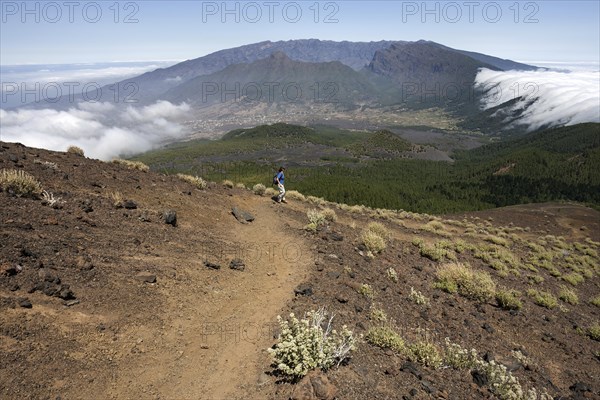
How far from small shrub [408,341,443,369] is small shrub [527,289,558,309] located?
10845 millimetres

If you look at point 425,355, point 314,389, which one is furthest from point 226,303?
point 425,355

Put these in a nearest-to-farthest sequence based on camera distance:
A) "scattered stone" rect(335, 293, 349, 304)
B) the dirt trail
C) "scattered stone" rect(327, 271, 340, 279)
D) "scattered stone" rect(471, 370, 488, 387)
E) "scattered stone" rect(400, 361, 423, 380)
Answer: the dirt trail, "scattered stone" rect(400, 361, 423, 380), "scattered stone" rect(471, 370, 488, 387), "scattered stone" rect(335, 293, 349, 304), "scattered stone" rect(327, 271, 340, 279)

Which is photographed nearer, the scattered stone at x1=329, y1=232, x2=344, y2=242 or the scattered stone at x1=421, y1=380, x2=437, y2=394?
the scattered stone at x1=421, y1=380, x2=437, y2=394

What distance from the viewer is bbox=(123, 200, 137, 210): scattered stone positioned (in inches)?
592

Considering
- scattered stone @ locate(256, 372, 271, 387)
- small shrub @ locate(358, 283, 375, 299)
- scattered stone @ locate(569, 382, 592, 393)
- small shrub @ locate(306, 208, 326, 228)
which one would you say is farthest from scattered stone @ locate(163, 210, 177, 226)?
scattered stone @ locate(569, 382, 592, 393)

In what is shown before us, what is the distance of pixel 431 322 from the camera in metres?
12.6

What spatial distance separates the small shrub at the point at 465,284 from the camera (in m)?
15.7

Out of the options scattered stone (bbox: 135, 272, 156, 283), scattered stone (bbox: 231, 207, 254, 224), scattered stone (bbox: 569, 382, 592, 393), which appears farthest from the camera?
scattered stone (bbox: 231, 207, 254, 224)

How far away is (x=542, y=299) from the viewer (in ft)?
56.6

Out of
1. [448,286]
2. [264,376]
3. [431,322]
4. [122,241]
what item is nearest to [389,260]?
[448,286]

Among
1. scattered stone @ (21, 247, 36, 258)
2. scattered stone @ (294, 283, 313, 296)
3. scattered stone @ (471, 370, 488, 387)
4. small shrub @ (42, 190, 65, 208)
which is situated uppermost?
small shrub @ (42, 190, 65, 208)

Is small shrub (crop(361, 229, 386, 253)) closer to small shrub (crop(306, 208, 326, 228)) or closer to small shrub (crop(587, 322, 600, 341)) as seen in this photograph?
small shrub (crop(306, 208, 326, 228))

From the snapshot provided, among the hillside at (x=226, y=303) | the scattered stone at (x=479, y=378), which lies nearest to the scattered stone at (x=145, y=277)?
the hillside at (x=226, y=303)

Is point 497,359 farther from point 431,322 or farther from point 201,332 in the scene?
point 201,332
